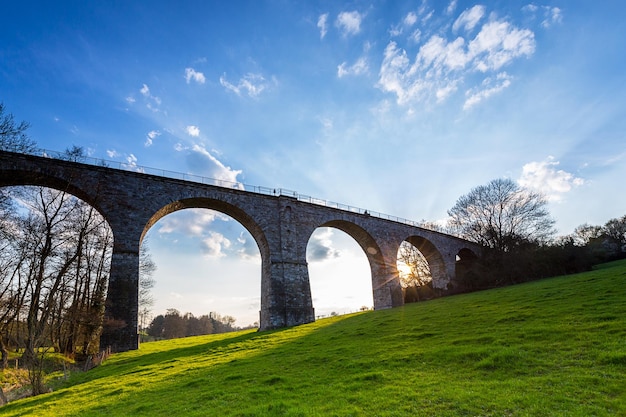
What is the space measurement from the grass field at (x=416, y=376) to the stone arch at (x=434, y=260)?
22009mm

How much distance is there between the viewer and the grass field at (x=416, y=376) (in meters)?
4.98

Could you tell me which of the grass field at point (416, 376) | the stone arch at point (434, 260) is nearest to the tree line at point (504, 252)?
the stone arch at point (434, 260)

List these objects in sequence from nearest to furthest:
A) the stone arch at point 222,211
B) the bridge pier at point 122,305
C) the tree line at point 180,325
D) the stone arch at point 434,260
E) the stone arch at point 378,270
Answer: the bridge pier at point 122,305, the stone arch at point 222,211, the stone arch at point 378,270, the stone arch at point 434,260, the tree line at point 180,325

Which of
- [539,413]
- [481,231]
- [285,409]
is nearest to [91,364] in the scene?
[285,409]

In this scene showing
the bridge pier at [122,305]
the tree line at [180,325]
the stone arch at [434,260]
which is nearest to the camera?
the bridge pier at [122,305]

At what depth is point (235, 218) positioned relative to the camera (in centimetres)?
2353

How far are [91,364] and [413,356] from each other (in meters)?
14.6

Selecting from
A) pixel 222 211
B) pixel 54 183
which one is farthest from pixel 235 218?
pixel 54 183

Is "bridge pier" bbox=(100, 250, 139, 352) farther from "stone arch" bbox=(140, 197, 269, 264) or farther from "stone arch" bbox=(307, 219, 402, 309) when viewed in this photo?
"stone arch" bbox=(307, 219, 402, 309)

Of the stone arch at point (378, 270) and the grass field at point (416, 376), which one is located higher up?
the stone arch at point (378, 270)

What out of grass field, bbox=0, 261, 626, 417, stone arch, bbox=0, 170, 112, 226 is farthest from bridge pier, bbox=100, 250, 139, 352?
grass field, bbox=0, 261, 626, 417

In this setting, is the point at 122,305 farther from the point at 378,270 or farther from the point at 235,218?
the point at 378,270

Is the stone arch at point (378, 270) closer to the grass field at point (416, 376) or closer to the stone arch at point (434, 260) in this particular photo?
the stone arch at point (434, 260)

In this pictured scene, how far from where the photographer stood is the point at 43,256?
490 inches
